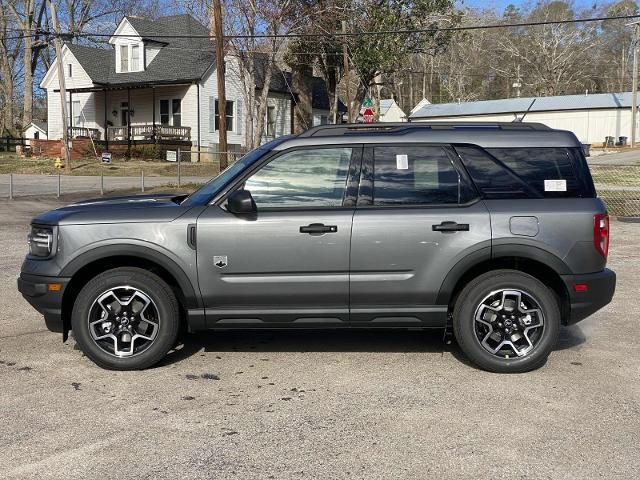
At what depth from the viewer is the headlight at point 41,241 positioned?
4887 mm

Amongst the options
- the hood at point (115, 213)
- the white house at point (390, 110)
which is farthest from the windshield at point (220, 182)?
the white house at point (390, 110)

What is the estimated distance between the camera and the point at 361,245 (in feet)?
15.7

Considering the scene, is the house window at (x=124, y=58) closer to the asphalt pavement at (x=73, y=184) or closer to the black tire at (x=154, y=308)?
the asphalt pavement at (x=73, y=184)

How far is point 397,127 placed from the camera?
5195 millimetres

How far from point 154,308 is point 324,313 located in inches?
51.5

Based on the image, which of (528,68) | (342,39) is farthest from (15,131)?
(528,68)

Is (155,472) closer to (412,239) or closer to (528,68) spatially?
(412,239)

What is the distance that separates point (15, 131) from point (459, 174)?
59874 mm

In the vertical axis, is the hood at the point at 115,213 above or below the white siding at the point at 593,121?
Answer: below

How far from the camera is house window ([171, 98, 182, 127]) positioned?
128 ft

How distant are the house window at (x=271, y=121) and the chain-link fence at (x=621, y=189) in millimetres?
20675

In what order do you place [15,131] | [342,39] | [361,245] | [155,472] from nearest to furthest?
1. [155,472]
2. [361,245]
3. [342,39]
4. [15,131]

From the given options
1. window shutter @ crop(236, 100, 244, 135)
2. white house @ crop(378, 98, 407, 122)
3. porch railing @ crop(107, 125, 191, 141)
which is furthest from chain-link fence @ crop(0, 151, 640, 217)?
white house @ crop(378, 98, 407, 122)

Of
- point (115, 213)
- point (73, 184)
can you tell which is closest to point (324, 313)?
point (115, 213)
